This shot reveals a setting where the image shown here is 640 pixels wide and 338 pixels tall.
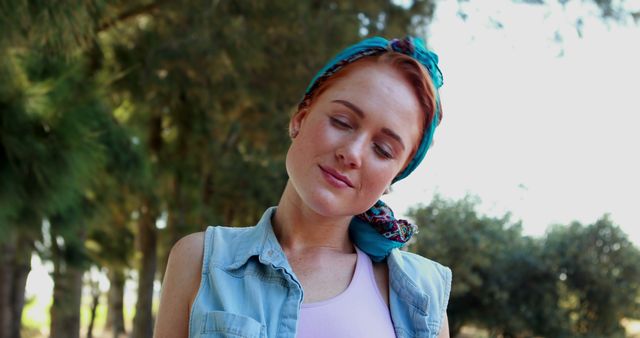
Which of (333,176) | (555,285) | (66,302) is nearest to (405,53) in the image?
(333,176)

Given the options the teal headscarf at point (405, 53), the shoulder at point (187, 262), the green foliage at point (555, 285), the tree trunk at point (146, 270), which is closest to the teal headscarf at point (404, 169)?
the teal headscarf at point (405, 53)

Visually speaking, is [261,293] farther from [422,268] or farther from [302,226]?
[422,268]

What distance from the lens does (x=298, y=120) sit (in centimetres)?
142

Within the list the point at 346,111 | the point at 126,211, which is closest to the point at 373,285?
the point at 346,111

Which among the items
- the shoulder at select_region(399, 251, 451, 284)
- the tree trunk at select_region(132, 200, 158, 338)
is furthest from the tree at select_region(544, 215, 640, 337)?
the shoulder at select_region(399, 251, 451, 284)

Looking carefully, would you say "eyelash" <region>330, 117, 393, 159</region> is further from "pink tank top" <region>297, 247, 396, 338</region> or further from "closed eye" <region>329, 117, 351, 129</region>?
"pink tank top" <region>297, 247, 396, 338</region>

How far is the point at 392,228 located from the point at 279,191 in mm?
6580

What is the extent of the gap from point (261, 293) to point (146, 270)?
8884mm

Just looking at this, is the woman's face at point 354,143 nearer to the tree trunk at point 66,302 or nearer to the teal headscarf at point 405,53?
the teal headscarf at point 405,53

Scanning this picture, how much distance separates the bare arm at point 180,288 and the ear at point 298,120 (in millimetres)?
264

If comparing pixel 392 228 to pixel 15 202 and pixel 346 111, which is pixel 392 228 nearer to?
pixel 346 111

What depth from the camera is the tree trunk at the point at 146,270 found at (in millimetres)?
9609

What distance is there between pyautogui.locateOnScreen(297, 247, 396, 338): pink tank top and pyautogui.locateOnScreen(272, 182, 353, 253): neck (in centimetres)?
8

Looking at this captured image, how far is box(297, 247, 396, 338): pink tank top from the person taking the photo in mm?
1270
